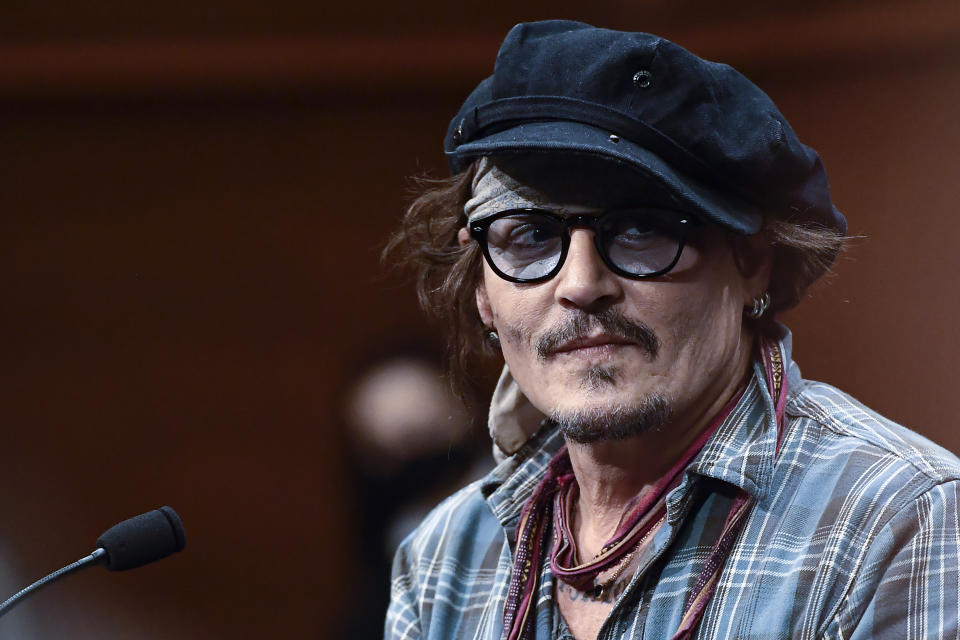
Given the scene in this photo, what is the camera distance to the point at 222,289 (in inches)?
98.9

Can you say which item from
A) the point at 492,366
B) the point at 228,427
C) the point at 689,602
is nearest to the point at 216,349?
the point at 228,427

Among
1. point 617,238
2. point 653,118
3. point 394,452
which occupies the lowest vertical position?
point 394,452

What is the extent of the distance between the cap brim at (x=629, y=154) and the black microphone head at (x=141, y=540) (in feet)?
1.90

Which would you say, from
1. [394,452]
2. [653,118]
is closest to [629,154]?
[653,118]

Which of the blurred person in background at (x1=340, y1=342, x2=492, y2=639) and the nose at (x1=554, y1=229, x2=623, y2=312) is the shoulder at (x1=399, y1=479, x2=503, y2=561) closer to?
the nose at (x1=554, y1=229, x2=623, y2=312)

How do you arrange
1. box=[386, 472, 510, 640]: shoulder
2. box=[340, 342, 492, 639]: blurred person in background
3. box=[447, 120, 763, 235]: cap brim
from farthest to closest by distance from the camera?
1. box=[340, 342, 492, 639]: blurred person in background
2. box=[386, 472, 510, 640]: shoulder
3. box=[447, 120, 763, 235]: cap brim

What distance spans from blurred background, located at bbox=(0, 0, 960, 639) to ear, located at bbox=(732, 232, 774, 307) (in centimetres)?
81

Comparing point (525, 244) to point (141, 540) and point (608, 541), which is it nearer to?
point (608, 541)

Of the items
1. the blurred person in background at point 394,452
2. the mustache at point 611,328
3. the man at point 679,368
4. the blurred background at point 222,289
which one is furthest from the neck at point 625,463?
the blurred person in background at point 394,452

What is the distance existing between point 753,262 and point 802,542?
38 centimetres

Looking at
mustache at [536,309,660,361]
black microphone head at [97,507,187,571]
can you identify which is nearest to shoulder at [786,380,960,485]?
mustache at [536,309,660,361]

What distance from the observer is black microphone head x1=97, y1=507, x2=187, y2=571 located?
113 cm

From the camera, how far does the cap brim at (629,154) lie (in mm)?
1168

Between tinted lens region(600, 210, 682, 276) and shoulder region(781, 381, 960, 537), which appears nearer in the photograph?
shoulder region(781, 381, 960, 537)
